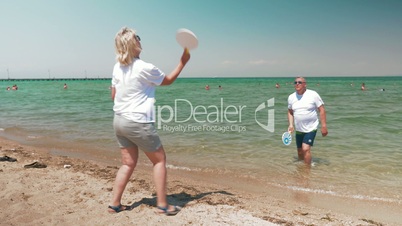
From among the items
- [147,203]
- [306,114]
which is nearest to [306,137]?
[306,114]

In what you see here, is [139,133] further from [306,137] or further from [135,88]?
[306,137]

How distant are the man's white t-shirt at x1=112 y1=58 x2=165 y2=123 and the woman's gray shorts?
54 millimetres

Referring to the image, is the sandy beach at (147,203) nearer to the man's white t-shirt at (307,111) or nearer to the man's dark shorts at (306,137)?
the man's dark shorts at (306,137)

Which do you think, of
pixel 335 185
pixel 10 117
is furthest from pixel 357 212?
pixel 10 117

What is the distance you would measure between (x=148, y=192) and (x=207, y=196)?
0.88 meters

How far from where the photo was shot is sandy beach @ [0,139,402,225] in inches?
136

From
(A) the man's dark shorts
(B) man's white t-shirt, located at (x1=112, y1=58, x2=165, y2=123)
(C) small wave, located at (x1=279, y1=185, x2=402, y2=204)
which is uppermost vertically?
(B) man's white t-shirt, located at (x1=112, y1=58, x2=165, y2=123)

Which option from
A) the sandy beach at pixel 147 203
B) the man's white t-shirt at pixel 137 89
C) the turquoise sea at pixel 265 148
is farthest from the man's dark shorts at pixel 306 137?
the man's white t-shirt at pixel 137 89

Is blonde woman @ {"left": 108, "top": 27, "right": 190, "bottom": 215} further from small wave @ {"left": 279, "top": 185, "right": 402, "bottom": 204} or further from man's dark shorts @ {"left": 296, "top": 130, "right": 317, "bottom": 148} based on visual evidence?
man's dark shorts @ {"left": 296, "top": 130, "right": 317, "bottom": 148}

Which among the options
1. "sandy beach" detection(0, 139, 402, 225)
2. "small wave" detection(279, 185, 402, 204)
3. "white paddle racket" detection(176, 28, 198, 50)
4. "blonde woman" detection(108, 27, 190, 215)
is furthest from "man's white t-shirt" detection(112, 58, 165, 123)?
"small wave" detection(279, 185, 402, 204)

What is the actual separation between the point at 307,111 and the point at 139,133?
418cm

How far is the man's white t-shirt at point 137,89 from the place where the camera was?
120 inches

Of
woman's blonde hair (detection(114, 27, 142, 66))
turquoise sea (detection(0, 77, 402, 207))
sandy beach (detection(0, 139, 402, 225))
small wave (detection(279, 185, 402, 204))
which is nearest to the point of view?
woman's blonde hair (detection(114, 27, 142, 66))

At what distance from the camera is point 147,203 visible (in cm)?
390
